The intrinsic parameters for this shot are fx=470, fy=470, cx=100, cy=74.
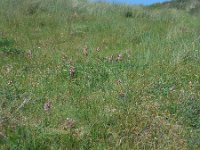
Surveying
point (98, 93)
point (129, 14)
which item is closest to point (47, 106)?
point (98, 93)

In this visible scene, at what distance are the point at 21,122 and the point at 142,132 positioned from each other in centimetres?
118

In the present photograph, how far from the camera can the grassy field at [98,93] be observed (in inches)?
173

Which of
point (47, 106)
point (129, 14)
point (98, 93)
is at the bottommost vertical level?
point (129, 14)

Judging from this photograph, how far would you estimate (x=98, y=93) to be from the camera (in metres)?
5.95

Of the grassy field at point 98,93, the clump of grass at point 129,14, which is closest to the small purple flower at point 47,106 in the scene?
the grassy field at point 98,93

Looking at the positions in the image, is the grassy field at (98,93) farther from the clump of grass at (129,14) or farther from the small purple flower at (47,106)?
the clump of grass at (129,14)

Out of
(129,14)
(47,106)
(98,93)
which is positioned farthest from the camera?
(129,14)

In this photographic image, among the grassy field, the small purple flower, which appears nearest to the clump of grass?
the grassy field

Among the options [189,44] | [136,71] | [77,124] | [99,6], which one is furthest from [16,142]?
[99,6]

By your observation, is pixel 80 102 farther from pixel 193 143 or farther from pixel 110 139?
pixel 193 143

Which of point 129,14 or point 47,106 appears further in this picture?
point 129,14

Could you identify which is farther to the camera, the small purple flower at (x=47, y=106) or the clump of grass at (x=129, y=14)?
the clump of grass at (x=129, y=14)

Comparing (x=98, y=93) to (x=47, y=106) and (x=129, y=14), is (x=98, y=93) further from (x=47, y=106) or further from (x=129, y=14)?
(x=129, y=14)

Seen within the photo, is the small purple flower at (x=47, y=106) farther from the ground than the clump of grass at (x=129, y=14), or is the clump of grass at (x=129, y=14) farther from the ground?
the small purple flower at (x=47, y=106)
